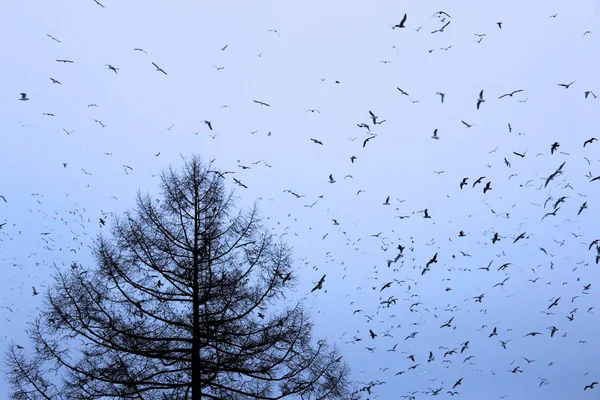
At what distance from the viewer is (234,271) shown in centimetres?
1342

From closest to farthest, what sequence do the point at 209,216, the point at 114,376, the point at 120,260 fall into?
the point at 114,376 < the point at 120,260 < the point at 209,216

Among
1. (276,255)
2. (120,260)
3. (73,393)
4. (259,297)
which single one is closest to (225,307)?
(259,297)

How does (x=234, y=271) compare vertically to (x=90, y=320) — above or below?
above

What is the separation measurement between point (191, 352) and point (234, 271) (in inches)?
88.2

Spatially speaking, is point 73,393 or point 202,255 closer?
point 73,393

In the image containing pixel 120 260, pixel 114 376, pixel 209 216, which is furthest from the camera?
pixel 209 216

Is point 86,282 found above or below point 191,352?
above

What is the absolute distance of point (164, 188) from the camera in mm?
14000

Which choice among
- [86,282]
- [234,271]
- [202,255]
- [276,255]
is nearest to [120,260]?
[86,282]

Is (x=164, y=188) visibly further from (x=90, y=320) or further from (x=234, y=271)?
(x=90, y=320)

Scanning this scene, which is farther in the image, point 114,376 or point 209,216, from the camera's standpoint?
point 209,216

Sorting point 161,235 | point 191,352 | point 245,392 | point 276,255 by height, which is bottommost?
point 245,392

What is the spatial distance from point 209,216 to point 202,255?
111 centimetres

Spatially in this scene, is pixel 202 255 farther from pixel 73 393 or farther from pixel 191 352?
pixel 73 393
